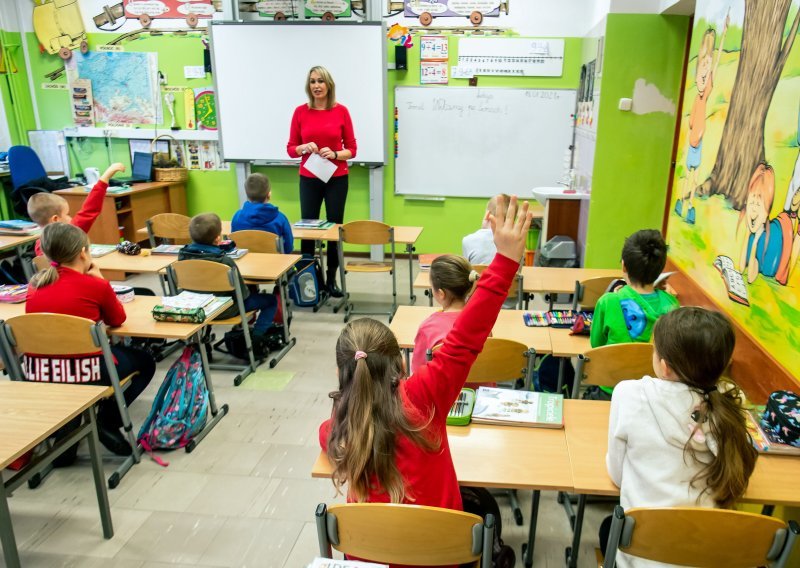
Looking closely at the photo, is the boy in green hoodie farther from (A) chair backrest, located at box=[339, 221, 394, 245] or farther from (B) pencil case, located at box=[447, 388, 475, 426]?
(A) chair backrest, located at box=[339, 221, 394, 245]

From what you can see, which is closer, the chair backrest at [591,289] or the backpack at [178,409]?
the backpack at [178,409]

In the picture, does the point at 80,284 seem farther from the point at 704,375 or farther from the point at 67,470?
the point at 704,375

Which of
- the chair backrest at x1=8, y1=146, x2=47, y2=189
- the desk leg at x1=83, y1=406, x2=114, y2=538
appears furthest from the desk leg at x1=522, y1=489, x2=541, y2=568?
the chair backrest at x1=8, y1=146, x2=47, y2=189

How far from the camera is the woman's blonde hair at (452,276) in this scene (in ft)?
7.47

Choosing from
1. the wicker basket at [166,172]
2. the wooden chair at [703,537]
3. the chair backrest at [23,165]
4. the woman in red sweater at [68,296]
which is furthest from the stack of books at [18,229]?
the wooden chair at [703,537]

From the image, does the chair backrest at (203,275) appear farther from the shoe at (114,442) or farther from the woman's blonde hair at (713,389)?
the woman's blonde hair at (713,389)

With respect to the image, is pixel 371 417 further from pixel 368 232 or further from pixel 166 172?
pixel 166 172

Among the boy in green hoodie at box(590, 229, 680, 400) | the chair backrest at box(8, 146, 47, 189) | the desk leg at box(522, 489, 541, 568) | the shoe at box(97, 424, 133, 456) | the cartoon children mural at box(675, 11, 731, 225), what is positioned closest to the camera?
the desk leg at box(522, 489, 541, 568)

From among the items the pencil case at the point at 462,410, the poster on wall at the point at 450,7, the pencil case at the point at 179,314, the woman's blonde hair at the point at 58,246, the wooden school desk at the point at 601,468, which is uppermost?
the poster on wall at the point at 450,7

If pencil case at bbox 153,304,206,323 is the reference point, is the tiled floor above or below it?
below

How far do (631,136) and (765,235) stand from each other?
239cm

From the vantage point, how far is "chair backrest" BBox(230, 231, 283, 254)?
430 cm

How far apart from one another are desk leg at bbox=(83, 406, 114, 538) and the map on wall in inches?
203

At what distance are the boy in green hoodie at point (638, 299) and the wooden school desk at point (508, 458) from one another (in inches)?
30.3
